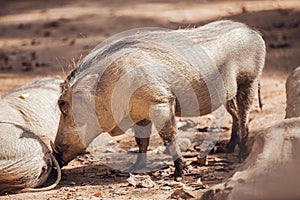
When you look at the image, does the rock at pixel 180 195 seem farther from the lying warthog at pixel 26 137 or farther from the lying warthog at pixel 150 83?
the lying warthog at pixel 26 137

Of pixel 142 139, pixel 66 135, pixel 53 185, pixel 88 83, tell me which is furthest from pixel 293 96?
pixel 53 185

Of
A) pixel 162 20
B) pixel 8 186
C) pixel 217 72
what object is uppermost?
pixel 162 20

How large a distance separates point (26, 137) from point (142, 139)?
100cm

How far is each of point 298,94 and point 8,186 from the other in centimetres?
248

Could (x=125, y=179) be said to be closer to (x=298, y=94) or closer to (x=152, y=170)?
(x=152, y=170)

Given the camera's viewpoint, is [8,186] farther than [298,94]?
No

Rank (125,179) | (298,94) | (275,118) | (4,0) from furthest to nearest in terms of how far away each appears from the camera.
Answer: (4,0) < (275,118) < (298,94) < (125,179)

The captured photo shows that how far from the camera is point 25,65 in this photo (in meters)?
9.49

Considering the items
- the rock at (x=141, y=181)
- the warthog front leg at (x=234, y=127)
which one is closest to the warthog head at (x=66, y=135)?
the rock at (x=141, y=181)

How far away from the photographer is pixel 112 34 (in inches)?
412

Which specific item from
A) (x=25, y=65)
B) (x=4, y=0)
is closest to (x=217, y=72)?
(x=25, y=65)

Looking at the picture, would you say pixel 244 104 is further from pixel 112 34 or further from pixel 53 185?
pixel 112 34

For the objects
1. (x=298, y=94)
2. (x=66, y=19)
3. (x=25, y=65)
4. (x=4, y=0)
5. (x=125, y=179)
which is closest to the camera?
(x=125, y=179)

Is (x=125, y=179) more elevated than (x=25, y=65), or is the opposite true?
(x=25, y=65)
